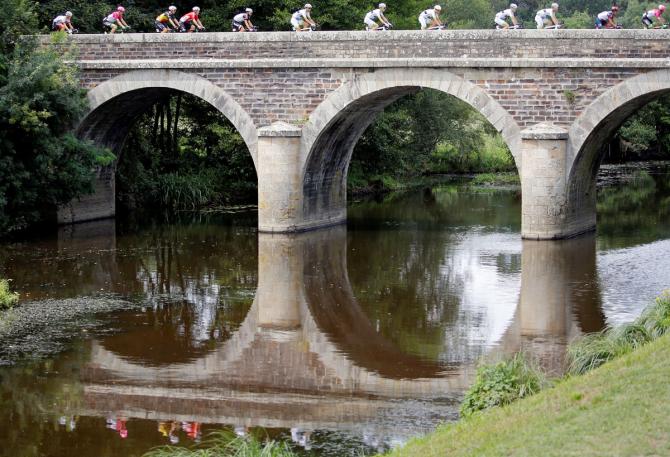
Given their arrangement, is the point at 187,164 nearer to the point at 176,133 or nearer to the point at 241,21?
the point at 176,133

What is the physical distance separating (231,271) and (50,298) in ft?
14.6

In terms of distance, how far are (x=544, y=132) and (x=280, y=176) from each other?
20.9 feet

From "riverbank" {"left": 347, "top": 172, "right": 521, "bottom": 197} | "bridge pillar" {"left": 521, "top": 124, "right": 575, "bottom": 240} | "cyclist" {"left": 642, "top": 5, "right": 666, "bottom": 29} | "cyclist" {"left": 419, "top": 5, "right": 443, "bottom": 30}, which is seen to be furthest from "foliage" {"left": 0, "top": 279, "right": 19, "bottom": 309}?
"riverbank" {"left": 347, "top": 172, "right": 521, "bottom": 197}

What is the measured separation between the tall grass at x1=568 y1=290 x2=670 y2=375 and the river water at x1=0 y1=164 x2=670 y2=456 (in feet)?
4.77

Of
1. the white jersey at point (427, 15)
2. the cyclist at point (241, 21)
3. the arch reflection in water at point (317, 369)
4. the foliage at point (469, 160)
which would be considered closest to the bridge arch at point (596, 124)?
the arch reflection in water at point (317, 369)

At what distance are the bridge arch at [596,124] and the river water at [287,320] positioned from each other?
121 cm

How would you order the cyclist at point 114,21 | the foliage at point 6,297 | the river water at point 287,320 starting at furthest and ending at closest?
the cyclist at point 114,21
the foliage at point 6,297
the river water at point 287,320

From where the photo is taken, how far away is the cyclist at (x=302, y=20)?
2962 centimetres

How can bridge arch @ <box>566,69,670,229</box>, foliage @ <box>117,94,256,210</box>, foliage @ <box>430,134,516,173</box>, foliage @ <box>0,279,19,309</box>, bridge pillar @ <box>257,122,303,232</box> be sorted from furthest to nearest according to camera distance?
foliage @ <box>430,134,516,173</box>
foliage @ <box>117,94,256,210</box>
bridge pillar @ <box>257,122,303,232</box>
bridge arch @ <box>566,69,670,229</box>
foliage @ <box>0,279,19,309</box>

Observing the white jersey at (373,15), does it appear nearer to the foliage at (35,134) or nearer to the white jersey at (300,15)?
the white jersey at (300,15)

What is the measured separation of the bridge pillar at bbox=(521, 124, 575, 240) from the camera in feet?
83.9

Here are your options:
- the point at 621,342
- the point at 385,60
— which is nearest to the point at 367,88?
the point at 385,60

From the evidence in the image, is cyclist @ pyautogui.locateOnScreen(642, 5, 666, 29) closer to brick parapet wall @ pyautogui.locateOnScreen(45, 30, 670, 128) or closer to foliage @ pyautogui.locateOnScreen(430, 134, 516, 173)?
brick parapet wall @ pyautogui.locateOnScreen(45, 30, 670, 128)

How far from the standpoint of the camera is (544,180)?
2573 centimetres
